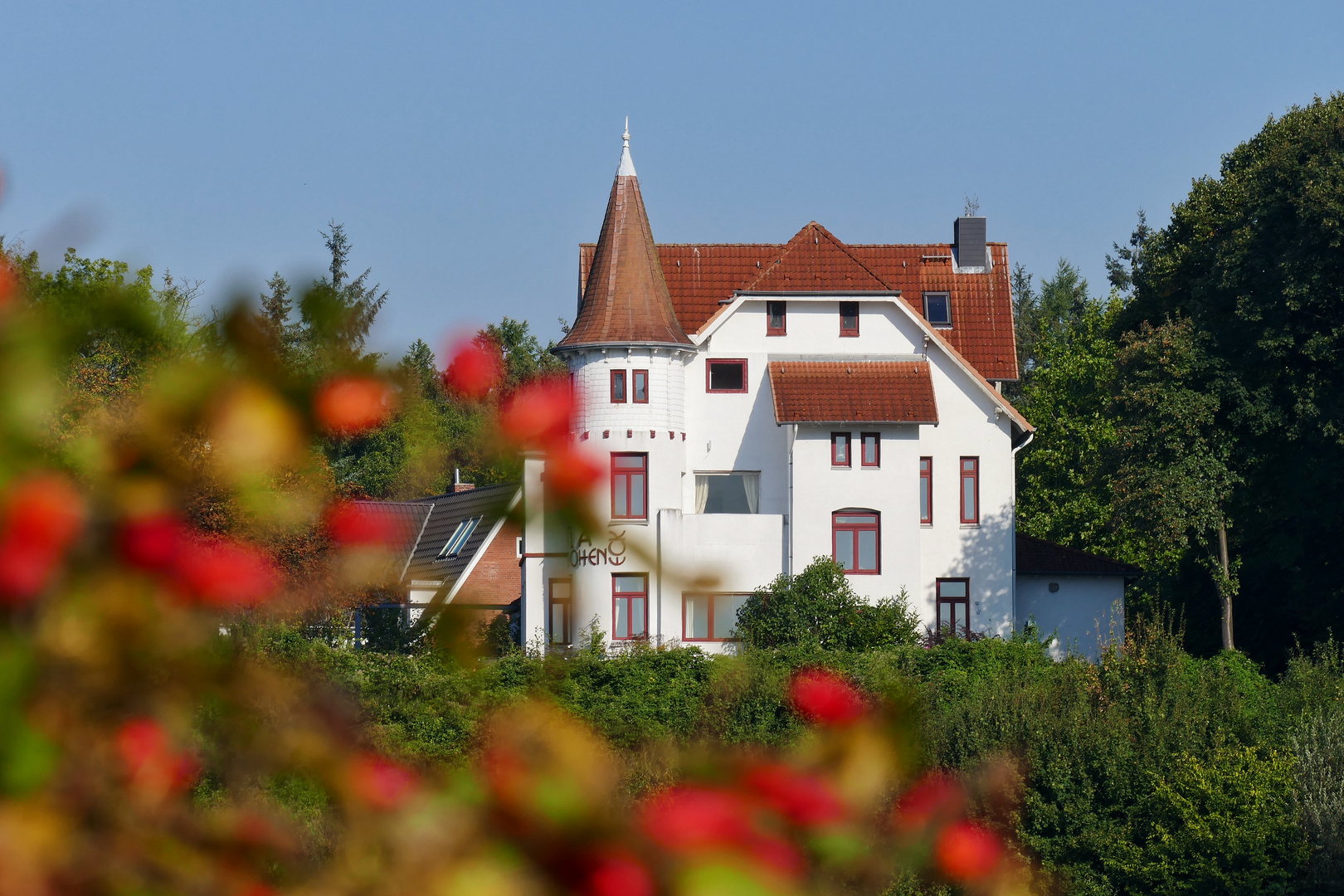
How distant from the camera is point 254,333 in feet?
4.90

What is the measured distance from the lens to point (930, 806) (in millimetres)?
1838

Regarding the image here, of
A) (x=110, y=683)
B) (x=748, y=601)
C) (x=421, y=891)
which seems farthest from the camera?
(x=748, y=601)

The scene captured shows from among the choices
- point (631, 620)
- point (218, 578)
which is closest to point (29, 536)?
point (218, 578)

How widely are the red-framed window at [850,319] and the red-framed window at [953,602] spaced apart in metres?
6.48

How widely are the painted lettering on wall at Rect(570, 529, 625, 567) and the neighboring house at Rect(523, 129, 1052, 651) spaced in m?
33.6

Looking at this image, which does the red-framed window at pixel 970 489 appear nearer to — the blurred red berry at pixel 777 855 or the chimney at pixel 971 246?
the chimney at pixel 971 246

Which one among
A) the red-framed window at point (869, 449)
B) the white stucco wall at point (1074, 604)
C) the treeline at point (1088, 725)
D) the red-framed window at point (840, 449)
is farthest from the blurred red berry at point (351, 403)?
the white stucco wall at point (1074, 604)

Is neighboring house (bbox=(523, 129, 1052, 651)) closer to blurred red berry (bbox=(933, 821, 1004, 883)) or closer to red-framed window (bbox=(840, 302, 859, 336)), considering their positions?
red-framed window (bbox=(840, 302, 859, 336))

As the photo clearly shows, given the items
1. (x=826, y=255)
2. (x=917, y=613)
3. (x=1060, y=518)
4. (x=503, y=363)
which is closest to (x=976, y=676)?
(x=917, y=613)

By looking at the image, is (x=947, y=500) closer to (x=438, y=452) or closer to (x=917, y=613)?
(x=917, y=613)

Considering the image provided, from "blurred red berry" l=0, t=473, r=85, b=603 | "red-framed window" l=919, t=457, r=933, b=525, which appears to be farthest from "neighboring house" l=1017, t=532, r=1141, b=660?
"blurred red berry" l=0, t=473, r=85, b=603

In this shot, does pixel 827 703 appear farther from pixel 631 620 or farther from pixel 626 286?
pixel 626 286

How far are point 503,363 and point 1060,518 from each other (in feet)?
182

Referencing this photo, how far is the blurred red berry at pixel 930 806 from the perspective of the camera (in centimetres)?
182
